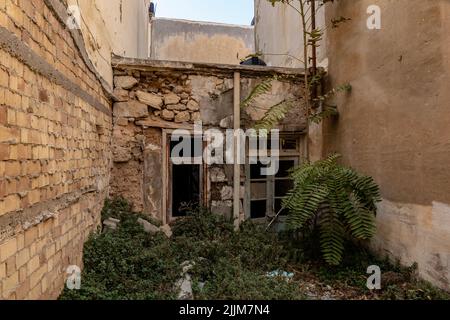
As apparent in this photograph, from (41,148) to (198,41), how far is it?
43.0 ft

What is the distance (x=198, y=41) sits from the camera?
46.9 ft

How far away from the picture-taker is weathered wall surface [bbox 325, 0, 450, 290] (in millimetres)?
3293

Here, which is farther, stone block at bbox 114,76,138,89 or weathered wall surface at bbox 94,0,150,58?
stone block at bbox 114,76,138,89

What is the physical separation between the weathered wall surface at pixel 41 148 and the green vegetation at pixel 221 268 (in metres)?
0.32

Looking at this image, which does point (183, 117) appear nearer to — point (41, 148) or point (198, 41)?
point (41, 148)

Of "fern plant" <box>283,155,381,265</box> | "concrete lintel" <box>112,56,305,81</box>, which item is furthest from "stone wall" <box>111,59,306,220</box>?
"fern plant" <box>283,155,381,265</box>

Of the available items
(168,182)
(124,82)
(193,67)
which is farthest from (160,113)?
(168,182)

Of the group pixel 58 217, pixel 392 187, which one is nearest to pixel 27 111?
pixel 58 217

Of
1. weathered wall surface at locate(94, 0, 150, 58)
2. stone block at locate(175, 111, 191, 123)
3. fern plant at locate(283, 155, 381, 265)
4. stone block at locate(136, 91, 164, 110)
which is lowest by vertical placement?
fern plant at locate(283, 155, 381, 265)

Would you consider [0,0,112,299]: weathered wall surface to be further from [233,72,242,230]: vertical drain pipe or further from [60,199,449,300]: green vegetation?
[233,72,242,230]: vertical drain pipe

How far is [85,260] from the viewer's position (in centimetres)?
332

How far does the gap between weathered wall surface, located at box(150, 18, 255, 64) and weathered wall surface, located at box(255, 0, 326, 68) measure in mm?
4017

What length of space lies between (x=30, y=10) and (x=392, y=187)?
13.2 feet

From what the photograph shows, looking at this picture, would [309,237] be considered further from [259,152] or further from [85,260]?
[85,260]
